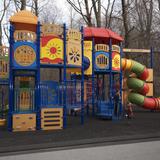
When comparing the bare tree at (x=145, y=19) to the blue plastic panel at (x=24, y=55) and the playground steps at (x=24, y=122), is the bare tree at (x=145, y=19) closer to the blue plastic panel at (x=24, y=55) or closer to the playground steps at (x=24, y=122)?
the blue plastic panel at (x=24, y=55)

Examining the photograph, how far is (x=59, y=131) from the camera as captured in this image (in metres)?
14.8

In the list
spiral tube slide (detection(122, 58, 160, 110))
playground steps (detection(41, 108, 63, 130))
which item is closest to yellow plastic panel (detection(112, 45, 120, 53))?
spiral tube slide (detection(122, 58, 160, 110))

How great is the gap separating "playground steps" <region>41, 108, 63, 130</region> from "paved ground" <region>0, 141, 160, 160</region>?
489 cm

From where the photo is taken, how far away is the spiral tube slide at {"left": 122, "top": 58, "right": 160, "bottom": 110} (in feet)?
75.8

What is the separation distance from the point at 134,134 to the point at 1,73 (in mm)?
6958

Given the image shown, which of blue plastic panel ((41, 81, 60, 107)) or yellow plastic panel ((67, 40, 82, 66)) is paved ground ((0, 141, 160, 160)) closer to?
blue plastic panel ((41, 81, 60, 107))

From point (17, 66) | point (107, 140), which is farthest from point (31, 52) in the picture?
point (107, 140)

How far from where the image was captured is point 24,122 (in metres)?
15.0

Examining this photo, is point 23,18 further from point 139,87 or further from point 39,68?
point 139,87

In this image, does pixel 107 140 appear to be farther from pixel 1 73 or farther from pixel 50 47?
pixel 1 73

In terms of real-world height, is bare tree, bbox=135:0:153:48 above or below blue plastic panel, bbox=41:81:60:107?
above

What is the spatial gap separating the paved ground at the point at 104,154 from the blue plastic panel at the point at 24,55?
5.72 metres

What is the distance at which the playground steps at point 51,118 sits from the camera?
50.5 feet

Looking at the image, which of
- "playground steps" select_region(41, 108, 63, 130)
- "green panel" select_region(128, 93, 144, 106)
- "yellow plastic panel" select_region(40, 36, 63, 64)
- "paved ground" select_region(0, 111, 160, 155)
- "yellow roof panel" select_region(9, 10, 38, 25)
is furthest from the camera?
"green panel" select_region(128, 93, 144, 106)
